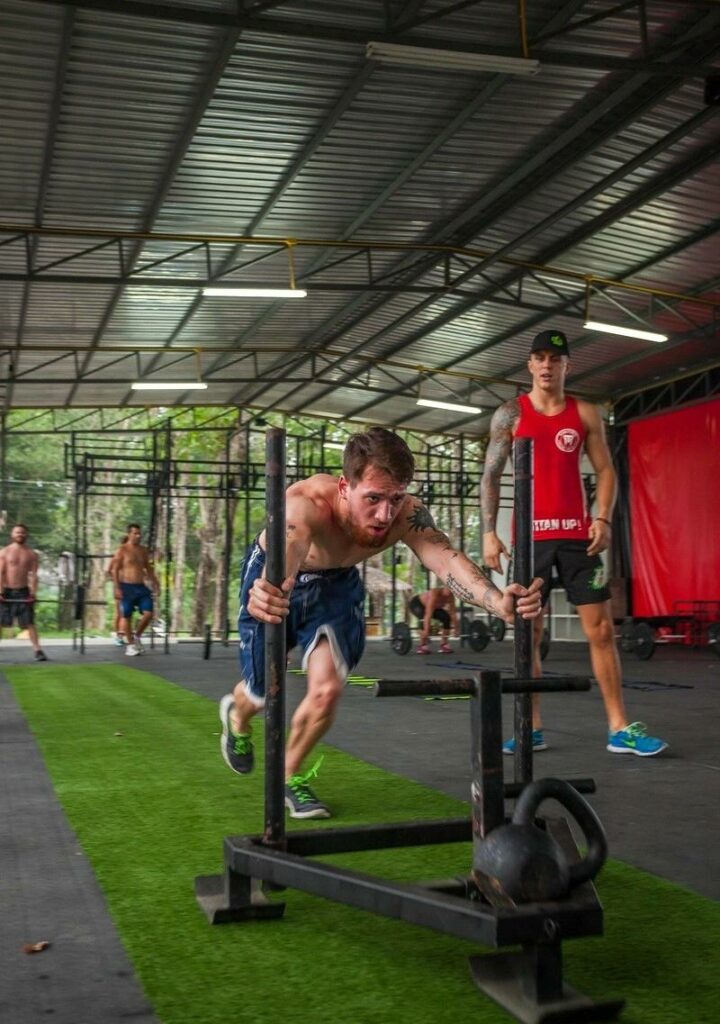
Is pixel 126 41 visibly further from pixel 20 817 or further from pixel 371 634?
pixel 371 634

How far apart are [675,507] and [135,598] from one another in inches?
317

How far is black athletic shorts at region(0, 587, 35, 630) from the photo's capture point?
11771 millimetres

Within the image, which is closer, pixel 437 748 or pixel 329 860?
pixel 329 860

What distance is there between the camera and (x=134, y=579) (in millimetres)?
13000

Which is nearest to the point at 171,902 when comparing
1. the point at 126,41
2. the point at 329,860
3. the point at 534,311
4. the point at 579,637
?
the point at 329,860

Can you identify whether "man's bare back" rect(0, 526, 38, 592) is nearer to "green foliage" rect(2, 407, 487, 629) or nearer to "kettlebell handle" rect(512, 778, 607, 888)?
"green foliage" rect(2, 407, 487, 629)

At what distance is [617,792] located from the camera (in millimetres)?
3635

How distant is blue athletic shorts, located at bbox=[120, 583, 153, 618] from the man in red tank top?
361 inches

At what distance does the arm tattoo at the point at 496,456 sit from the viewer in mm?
4441

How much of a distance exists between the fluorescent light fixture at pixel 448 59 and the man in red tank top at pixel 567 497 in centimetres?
347

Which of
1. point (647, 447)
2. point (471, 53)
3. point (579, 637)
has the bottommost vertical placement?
point (579, 637)

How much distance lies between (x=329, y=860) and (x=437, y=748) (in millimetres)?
2115

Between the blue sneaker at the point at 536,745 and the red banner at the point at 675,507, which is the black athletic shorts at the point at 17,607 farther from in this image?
the red banner at the point at 675,507

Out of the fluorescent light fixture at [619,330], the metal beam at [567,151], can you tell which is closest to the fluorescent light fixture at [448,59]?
the metal beam at [567,151]
